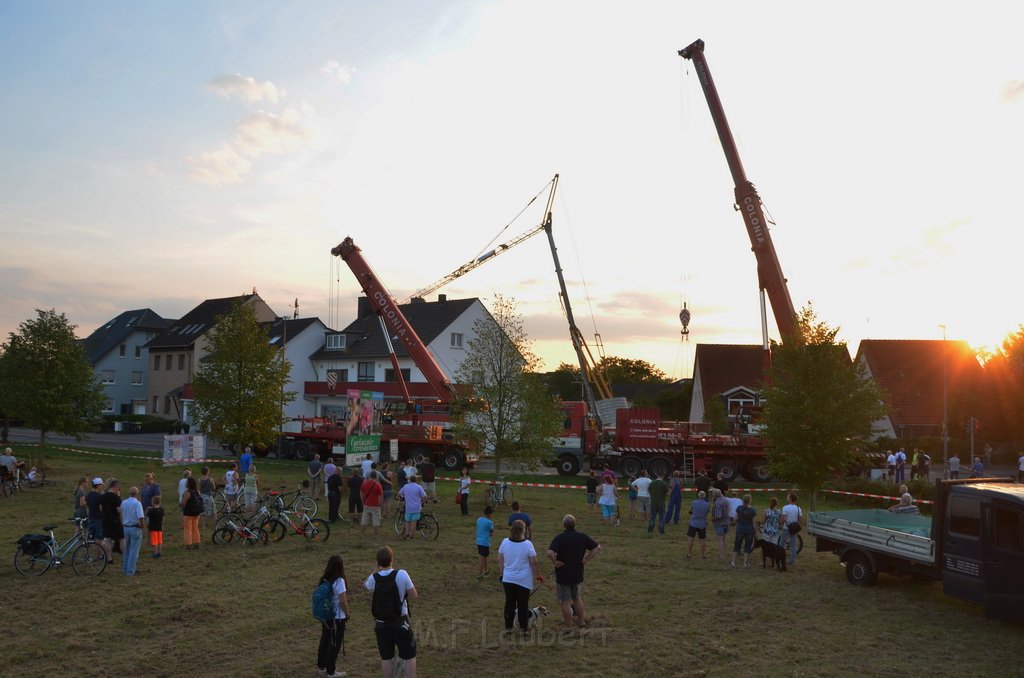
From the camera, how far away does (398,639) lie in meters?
8.33

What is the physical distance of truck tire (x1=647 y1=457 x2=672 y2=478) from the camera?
32719 mm

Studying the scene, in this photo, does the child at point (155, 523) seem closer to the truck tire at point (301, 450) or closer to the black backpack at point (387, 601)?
the black backpack at point (387, 601)

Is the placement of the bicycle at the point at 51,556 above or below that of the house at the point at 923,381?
below

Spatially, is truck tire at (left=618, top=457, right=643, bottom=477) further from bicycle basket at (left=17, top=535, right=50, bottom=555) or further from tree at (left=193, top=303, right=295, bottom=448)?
bicycle basket at (left=17, top=535, right=50, bottom=555)

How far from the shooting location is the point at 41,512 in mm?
21172

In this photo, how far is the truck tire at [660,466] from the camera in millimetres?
32719

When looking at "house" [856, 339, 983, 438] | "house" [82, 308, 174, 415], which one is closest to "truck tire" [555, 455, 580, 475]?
"house" [856, 339, 983, 438]

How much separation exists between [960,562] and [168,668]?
11.6 metres

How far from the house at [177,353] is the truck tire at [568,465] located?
37.2 metres

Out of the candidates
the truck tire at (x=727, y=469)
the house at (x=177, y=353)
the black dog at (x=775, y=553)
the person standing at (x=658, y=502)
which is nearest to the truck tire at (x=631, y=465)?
the truck tire at (x=727, y=469)

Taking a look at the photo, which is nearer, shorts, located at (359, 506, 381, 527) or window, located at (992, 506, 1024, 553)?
window, located at (992, 506, 1024, 553)

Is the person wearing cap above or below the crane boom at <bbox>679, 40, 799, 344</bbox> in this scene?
below

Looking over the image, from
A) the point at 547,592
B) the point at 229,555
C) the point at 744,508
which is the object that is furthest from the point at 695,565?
the point at 229,555

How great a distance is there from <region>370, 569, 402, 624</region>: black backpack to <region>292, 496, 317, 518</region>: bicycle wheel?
12.4 m
